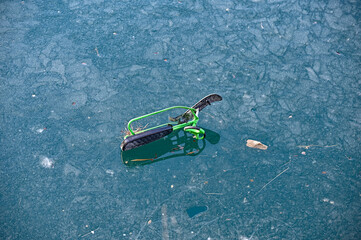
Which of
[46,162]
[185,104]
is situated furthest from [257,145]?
[46,162]

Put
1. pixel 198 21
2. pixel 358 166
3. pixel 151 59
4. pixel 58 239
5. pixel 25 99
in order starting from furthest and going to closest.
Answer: pixel 198 21, pixel 151 59, pixel 25 99, pixel 358 166, pixel 58 239

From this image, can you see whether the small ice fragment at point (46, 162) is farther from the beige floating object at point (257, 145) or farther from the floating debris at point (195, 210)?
the beige floating object at point (257, 145)

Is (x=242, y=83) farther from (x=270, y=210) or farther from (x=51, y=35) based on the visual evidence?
(x=51, y=35)

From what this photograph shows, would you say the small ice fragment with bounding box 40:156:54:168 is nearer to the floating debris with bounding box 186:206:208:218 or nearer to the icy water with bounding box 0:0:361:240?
the icy water with bounding box 0:0:361:240

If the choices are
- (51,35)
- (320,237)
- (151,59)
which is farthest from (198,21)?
(320,237)

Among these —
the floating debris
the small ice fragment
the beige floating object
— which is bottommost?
the small ice fragment

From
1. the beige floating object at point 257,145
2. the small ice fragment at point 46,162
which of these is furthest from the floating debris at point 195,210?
the small ice fragment at point 46,162

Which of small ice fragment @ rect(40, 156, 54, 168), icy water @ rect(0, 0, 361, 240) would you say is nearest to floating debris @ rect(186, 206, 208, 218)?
icy water @ rect(0, 0, 361, 240)
